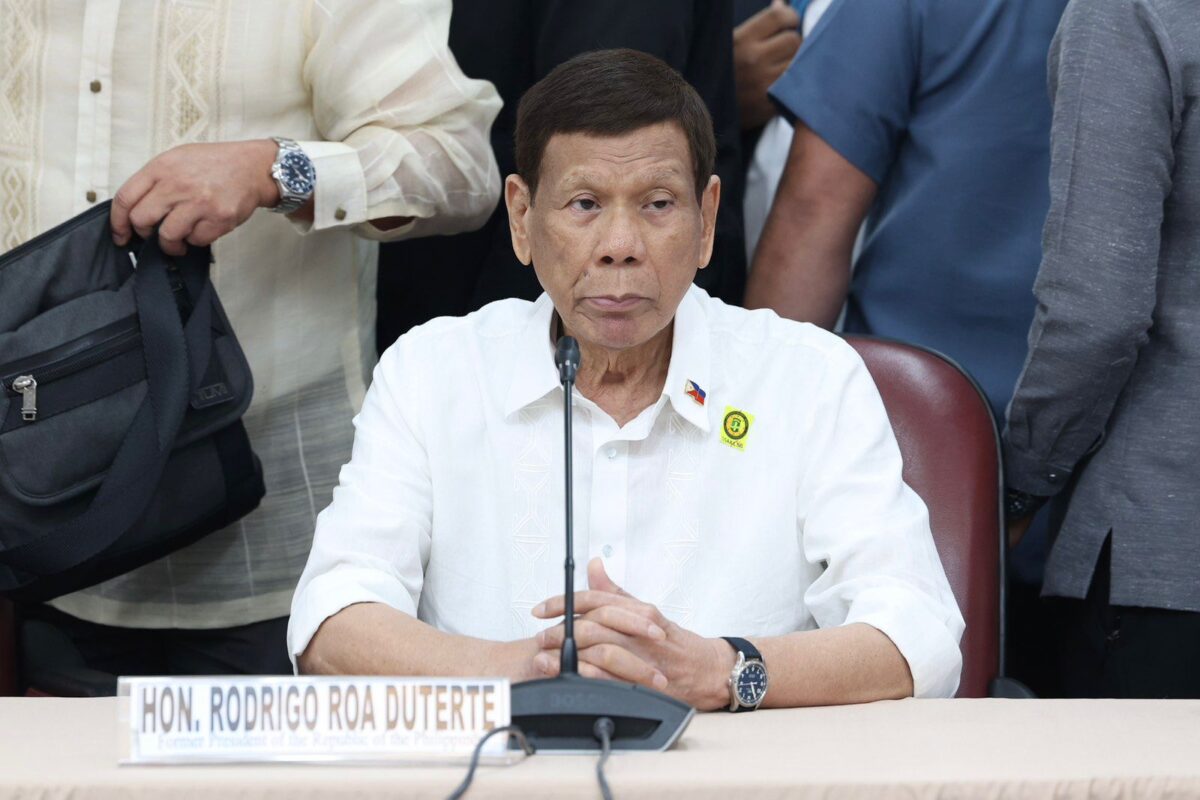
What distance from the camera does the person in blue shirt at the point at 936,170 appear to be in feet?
8.70

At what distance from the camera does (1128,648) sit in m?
2.30

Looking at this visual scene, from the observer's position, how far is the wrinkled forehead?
7.12 feet

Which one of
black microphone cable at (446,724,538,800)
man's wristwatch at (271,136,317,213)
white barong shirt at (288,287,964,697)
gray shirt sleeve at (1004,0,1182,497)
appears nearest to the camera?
black microphone cable at (446,724,538,800)

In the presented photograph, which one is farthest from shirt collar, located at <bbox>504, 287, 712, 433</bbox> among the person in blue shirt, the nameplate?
the nameplate

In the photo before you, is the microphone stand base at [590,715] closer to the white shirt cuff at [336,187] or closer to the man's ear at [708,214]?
the man's ear at [708,214]

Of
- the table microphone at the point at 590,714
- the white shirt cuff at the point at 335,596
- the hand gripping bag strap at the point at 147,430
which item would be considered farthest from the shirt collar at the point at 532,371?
the table microphone at the point at 590,714

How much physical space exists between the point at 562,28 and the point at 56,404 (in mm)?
1019

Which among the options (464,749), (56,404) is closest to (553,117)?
(56,404)

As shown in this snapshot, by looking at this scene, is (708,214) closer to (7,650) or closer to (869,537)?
(869,537)

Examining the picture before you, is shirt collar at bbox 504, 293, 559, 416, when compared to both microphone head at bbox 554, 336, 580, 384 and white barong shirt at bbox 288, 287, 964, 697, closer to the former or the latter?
white barong shirt at bbox 288, 287, 964, 697

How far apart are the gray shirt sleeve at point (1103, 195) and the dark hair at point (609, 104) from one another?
515 mm

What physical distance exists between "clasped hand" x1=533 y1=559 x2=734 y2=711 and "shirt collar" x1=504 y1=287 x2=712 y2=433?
1.48ft

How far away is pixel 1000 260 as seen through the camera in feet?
8.82

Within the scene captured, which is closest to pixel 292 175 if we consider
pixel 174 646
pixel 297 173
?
pixel 297 173
